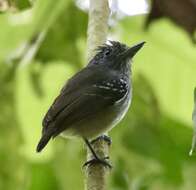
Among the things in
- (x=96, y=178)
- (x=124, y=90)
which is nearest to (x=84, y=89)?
(x=124, y=90)

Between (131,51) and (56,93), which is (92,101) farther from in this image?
(131,51)

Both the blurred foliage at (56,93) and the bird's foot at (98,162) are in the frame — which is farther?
the blurred foliage at (56,93)

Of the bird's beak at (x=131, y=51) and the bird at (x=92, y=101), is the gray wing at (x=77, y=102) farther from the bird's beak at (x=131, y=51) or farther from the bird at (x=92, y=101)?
the bird's beak at (x=131, y=51)

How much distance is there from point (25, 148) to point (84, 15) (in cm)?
95

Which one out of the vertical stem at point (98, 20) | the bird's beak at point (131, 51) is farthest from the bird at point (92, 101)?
the vertical stem at point (98, 20)

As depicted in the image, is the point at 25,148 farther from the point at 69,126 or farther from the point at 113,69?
the point at 113,69

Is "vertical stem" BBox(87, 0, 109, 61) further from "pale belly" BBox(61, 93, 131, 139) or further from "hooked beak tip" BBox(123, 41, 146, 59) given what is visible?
"pale belly" BBox(61, 93, 131, 139)

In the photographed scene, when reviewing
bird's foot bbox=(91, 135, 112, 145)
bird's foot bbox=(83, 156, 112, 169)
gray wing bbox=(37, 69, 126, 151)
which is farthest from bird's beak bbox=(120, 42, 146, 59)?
bird's foot bbox=(83, 156, 112, 169)

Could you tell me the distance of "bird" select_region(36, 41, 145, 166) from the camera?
339cm

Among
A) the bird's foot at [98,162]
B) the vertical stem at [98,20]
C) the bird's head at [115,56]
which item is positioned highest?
the vertical stem at [98,20]

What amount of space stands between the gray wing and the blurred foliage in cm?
12

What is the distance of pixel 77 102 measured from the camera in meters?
3.57

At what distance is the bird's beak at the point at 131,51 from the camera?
362 centimetres

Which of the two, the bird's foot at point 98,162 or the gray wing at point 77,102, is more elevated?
the bird's foot at point 98,162
